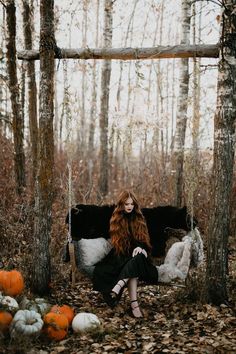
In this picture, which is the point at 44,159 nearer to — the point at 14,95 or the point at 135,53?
the point at 135,53

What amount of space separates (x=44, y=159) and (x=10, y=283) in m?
1.42

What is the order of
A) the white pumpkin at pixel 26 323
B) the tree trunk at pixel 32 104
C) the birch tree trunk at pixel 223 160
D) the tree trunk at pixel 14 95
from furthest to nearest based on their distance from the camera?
1. the tree trunk at pixel 32 104
2. the tree trunk at pixel 14 95
3. the birch tree trunk at pixel 223 160
4. the white pumpkin at pixel 26 323

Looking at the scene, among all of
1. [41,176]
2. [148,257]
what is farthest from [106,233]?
[41,176]

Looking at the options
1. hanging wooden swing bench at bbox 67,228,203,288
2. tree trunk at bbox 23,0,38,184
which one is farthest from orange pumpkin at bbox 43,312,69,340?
tree trunk at bbox 23,0,38,184

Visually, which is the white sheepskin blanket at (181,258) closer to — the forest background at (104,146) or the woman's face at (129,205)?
the forest background at (104,146)

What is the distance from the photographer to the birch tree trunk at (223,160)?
4.77 metres

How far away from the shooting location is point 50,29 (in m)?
5.21

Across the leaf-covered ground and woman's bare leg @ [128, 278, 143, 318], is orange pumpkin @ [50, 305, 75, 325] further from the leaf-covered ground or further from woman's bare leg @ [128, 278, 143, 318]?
woman's bare leg @ [128, 278, 143, 318]

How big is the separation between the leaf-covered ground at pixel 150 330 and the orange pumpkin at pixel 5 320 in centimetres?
12

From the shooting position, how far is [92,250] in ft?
18.7

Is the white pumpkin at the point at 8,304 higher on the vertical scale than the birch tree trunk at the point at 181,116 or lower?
lower

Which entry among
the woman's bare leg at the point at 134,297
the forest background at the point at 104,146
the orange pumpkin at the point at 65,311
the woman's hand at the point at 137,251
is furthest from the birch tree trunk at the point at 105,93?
the orange pumpkin at the point at 65,311

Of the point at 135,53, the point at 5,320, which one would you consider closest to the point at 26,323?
the point at 5,320

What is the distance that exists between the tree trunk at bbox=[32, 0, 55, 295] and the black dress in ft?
Answer: 2.08
